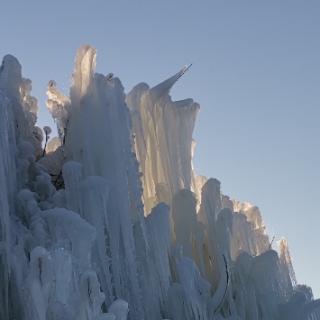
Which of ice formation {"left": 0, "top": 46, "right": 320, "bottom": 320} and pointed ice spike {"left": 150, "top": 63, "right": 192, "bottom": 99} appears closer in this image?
ice formation {"left": 0, "top": 46, "right": 320, "bottom": 320}

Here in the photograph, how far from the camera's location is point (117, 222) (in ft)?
39.2

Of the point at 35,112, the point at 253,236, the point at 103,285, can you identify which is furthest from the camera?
the point at 253,236

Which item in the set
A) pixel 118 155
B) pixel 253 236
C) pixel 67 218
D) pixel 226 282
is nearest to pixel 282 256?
pixel 253 236

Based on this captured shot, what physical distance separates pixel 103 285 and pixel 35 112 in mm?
4846

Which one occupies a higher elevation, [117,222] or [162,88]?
[162,88]

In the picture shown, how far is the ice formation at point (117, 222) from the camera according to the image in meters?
9.96

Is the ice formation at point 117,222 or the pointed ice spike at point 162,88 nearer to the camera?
the ice formation at point 117,222

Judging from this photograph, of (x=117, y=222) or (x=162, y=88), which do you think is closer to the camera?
(x=117, y=222)

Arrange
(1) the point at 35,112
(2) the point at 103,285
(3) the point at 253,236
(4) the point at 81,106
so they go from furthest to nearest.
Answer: (3) the point at 253,236 → (1) the point at 35,112 → (4) the point at 81,106 → (2) the point at 103,285

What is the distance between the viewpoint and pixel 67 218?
10.6 meters

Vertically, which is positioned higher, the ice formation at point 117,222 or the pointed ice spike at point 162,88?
the pointed ice spike at point 162,88

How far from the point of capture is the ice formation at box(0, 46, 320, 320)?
9.96m

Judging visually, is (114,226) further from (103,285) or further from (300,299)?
(300,299)

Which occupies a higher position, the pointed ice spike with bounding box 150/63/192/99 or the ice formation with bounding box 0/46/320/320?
the pointed ice spike with bounding box 150/63/192/99
